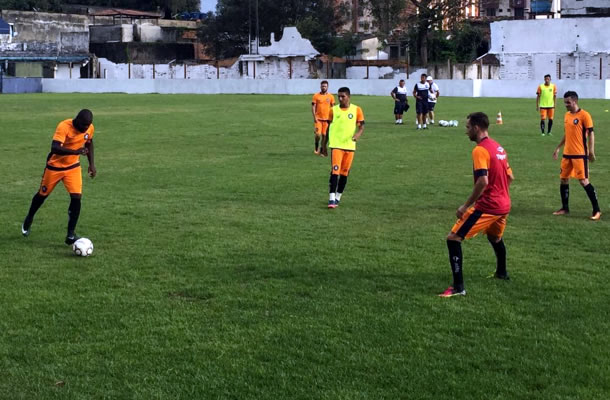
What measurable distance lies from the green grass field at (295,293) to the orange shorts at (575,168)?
2.12ft

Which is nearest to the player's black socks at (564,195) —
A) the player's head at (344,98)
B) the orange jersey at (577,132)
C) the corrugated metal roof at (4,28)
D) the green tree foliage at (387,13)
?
the orange jersey at (577,132)

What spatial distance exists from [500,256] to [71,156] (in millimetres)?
5748

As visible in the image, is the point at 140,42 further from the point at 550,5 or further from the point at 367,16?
the point at 550,5

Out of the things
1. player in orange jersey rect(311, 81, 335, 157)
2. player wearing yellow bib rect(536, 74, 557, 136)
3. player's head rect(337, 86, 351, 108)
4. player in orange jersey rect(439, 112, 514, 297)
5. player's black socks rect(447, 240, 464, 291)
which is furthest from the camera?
player wearing yellow bib rect(536, 74, 557, 136)

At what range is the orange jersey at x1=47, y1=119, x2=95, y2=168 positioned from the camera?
1177cm

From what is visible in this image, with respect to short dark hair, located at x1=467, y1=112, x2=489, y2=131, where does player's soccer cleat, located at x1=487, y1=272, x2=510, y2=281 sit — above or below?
below

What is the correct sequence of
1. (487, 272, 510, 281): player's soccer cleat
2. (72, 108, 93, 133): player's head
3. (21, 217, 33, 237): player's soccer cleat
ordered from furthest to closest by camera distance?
(21, 217, 33, 237): player's soccer cleat < (72, 108, 93, 133): player's head < (487, 272, 510, 281): player's soccer cleat

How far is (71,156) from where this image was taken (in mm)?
12102

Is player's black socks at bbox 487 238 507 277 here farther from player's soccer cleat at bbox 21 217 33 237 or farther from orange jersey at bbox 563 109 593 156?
player's soccer cleat at bbox 21 217 33 237

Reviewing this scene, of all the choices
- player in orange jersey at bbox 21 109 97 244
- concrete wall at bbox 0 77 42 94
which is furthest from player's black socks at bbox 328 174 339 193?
concrete wall at bbox 0 77 42 94

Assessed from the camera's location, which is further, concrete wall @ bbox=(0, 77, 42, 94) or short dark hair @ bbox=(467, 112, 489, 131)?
concrete wall @ bbox=(0, 77, 42, 94)

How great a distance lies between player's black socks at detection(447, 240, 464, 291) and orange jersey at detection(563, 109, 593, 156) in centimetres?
575

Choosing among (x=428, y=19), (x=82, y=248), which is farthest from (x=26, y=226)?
(x=428, y=19)

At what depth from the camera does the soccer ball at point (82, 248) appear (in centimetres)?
1123
